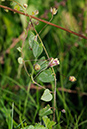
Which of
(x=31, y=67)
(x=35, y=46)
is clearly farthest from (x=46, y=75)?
(x=31, y=67)

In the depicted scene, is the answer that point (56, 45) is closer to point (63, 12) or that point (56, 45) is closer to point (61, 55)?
point (61, 55)

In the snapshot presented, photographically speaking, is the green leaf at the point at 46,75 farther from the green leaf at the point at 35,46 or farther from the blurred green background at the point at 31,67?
the blurred green background at the point at 31,67

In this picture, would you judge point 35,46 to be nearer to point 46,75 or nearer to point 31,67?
point 46,75

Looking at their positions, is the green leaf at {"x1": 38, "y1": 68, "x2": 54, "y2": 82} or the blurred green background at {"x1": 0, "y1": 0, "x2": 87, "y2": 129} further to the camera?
the blurred green background at {"x1": 0, "y1": 0, "x2": 87, "y2": 129}

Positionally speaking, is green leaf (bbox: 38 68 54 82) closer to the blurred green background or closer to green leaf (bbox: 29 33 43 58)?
green leaf (bbox: 29 33 43 58)

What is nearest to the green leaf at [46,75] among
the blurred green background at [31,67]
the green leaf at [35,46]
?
the green leaf at [35,46]

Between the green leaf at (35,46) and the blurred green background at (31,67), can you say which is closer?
the green leaf at (35,46)

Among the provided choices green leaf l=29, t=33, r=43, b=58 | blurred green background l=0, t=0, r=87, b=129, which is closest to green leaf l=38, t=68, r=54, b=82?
green leaf l=29, t=33, r=43, b=58
